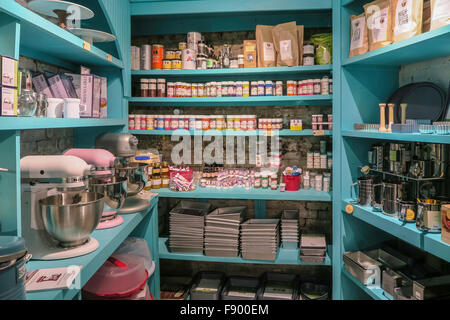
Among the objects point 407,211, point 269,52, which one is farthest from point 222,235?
point 269,52

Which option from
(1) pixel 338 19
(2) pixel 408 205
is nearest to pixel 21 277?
(2) pixel 408 205

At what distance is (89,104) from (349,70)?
1927 millimetres

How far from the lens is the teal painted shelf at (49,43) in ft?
4.79

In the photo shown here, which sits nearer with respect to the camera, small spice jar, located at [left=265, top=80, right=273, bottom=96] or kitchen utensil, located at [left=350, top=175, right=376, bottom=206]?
kitchen utensil, located at [left=350, top=175, right=376, bottom=206]

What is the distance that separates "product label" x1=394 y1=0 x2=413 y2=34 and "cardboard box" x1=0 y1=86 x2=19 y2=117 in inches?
81.4

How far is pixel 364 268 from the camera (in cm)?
240


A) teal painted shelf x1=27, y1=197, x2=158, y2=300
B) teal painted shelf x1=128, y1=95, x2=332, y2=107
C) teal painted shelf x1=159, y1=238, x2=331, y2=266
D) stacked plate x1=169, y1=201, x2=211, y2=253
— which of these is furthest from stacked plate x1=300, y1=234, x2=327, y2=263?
teal painted shelf x1=27, y1=197, x2=158, y2=300

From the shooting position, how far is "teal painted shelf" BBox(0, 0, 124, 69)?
4.79 feet

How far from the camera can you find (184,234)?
3146 mm

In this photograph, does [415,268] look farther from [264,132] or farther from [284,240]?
[264,132]

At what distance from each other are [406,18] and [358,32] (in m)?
0.46

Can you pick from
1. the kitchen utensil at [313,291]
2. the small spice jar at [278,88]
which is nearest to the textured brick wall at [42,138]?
the small spice jar at [278,88]

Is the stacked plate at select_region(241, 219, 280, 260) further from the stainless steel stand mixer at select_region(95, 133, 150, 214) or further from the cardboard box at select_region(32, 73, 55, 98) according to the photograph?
the cardboard box at select_region(32, 73, 55, 98)

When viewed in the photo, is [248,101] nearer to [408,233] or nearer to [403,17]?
[403,17]
